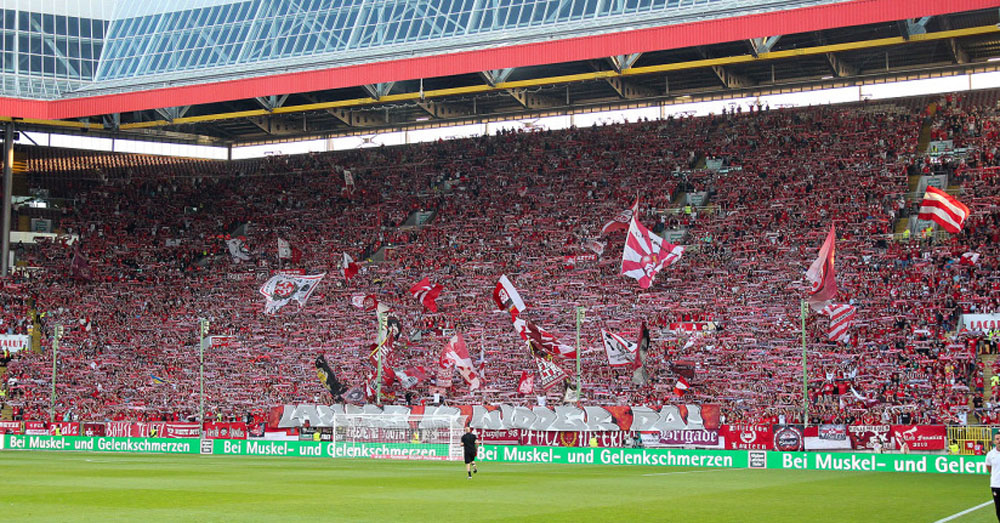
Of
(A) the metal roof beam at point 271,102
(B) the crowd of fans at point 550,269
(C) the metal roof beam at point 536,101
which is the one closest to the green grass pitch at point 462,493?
(B) the crowd of fans at point 550,269

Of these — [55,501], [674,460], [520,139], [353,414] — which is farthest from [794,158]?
[55,501]

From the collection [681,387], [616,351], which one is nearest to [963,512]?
[681,387]

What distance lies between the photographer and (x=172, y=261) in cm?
6850

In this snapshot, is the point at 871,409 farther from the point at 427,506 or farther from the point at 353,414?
the point at 427,506

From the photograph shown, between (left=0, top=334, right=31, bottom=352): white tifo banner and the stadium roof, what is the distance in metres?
11.6

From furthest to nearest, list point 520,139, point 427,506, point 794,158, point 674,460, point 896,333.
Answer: point 520,139, point 794,158, point 896,333, point 674,460, point 427,506

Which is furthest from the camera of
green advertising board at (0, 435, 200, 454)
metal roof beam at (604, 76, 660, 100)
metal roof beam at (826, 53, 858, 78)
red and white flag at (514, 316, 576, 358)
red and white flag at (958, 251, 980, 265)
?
metal roof beam at (604, 76, 660, 100)

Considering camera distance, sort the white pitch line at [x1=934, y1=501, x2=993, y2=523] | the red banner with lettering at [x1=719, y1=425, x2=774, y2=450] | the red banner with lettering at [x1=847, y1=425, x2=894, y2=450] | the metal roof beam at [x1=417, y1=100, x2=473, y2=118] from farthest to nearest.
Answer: the metal roof beam at [x1=417, y1=100, x2=473, y2=118] < the red banner with lettering at [x1=719, y1=425, x2=774, y2=450] < the red banner with lettering at [x1=847, y1=425, x2=894, y2=450] < the white pitch line at [x1=934, y1=501, x2=993, y2=523]

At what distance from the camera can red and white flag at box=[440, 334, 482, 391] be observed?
49.6 metres

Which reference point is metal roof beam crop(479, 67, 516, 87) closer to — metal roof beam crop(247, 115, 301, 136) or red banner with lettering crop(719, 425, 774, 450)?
red banner with lettering crop(719, 425, 774, 450)

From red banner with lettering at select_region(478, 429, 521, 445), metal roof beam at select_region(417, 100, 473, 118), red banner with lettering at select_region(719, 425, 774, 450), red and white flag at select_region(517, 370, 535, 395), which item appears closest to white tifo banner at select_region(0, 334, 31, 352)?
metal roof beam at select_region(417, 100, 473, 118)

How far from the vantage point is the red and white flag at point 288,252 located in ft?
213

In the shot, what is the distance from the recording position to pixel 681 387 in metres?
46.8

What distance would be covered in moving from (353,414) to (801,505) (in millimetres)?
25250
